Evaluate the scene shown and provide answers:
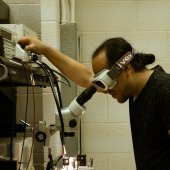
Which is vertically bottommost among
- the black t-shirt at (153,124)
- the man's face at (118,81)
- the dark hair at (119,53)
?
the black t-shirt at (153,124)

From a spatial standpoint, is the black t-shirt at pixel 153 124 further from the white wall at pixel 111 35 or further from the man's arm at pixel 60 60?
the white wall at pixel 111 35

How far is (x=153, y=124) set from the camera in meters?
1.38

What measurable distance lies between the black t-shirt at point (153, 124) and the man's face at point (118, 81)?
0.21 ft

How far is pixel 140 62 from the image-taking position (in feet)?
4.86

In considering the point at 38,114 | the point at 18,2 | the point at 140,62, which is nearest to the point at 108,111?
the point at 38,114

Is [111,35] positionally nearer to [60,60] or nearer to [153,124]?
[60,60]

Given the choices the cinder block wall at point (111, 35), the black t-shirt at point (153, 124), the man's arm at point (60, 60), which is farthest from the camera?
the cinder block wall at point (111, 35)

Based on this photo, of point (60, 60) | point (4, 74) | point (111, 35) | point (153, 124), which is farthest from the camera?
point (111, 35)

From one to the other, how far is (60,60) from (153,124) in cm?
70

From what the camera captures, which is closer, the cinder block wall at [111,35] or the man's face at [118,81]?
the man's face at [118,81]

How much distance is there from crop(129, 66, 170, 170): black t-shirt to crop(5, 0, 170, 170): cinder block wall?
1.32m

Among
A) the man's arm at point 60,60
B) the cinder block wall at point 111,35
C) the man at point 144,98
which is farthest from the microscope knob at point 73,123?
the cinder block wall at point 111,35

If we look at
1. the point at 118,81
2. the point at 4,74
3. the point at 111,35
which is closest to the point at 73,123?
the point at 118,81

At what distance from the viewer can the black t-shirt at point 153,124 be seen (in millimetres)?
1351
